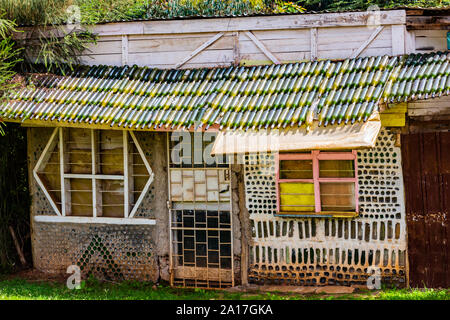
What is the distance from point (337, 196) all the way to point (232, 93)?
2543mm

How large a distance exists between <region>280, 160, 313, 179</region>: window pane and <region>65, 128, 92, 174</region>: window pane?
385 centimetres

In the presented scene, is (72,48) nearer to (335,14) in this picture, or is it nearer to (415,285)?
(335,14)

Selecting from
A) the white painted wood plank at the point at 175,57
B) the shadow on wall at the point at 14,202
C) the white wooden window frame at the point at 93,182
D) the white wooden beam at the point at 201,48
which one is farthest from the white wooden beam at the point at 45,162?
the white wooden beam at the point at 201,48

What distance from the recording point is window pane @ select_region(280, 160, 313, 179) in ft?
30.8

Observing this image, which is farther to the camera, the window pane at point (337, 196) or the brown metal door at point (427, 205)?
the window pane at point (337, 196)

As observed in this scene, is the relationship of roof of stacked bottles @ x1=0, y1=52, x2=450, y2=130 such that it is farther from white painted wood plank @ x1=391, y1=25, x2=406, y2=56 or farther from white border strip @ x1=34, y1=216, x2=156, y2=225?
white border strip @ x1=34, y1=216, x2=156, y2=225

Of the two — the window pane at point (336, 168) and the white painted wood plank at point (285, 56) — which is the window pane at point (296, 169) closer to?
the window pane at point (336, 168)

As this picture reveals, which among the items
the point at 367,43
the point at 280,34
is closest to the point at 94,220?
the point at 280,34

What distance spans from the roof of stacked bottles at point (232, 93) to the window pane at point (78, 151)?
1.09 m

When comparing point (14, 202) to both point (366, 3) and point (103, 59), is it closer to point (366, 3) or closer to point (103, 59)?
point (103, 59)

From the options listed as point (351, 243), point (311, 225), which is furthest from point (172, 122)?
point (351, 243)

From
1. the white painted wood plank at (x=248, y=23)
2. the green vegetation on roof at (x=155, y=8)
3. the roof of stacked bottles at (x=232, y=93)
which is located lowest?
the roof of stacked bottles at (x=232, y=93)

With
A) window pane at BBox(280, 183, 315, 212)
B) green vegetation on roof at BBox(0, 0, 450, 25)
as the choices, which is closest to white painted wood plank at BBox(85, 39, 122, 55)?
green vegetation on roof at BBox(0, 0, 450, 25)

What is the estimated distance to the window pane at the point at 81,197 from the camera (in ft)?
34.8
